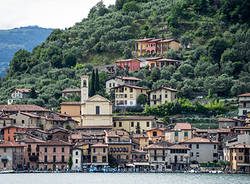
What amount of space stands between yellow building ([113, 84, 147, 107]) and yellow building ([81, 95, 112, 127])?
27.8ft

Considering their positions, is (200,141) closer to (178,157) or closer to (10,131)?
(178,157)

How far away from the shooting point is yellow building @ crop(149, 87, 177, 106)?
118750 mm

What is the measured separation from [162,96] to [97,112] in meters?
12.2

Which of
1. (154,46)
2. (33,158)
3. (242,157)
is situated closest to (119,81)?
(154,46)

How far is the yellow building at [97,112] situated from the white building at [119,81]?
14.4 metres

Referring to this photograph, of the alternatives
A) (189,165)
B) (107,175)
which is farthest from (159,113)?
(107,175)

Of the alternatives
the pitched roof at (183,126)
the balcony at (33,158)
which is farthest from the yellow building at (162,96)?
the balcony at (33,158)

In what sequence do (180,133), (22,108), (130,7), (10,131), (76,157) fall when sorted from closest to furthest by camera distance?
(76,157) → (180,133) → (10,131) → (22,108) → (130,7)

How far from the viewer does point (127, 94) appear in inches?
4769

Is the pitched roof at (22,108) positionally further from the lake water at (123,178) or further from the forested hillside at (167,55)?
the lake water at (123,178)

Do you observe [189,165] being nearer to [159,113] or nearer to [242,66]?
[159,113]

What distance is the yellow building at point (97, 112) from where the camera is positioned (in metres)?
112

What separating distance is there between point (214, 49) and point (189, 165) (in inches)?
1486

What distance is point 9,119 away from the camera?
106 meters
